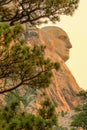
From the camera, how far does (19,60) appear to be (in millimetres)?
10180

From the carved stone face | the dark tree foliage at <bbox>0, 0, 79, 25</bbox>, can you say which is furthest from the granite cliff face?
the dark tree foliage at <bbox>0, 0, 79, 25</bbox>

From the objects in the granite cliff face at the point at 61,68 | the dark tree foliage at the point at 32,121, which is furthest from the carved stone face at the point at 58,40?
the dark tree foliage at the point at 32,121

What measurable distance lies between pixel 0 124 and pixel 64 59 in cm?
8945

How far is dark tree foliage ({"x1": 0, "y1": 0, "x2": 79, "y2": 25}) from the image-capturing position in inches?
482

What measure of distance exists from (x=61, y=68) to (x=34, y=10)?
257ft

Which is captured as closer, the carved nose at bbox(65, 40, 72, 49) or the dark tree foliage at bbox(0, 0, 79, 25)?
the dark tree foliage at bbox(0, 0, 79, 25)

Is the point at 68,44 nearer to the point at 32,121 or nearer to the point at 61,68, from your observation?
the point at 61,68

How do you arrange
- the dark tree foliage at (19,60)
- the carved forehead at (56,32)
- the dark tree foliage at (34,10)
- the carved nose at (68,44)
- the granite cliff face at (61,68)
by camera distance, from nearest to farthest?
1. the dark tree foliage at (19,60)
2. the dark tree foliage at (34,10)
3. the granite cliff face at (61,68)
4. the carved forehead at (56,32)
5. the carved nose at (68,44)

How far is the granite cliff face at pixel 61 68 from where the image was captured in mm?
82912

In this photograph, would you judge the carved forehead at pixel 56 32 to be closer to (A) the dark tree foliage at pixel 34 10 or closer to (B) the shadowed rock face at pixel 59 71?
(B) the shadowed rock face at pixel 59 71

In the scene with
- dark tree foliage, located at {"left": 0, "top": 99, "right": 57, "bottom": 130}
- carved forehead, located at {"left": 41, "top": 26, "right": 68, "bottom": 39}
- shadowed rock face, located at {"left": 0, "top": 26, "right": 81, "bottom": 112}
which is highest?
carved forehead, located at {"left": 41, "top": 26, "right": 68, "bottom": 39}

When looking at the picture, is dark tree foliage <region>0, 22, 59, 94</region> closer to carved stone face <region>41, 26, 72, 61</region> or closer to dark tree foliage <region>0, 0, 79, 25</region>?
dark tree foliage <region>0, 0, 79, 25</region>

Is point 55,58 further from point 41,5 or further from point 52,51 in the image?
point 41,5

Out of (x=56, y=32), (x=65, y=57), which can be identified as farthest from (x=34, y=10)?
(x=56, y=32)
